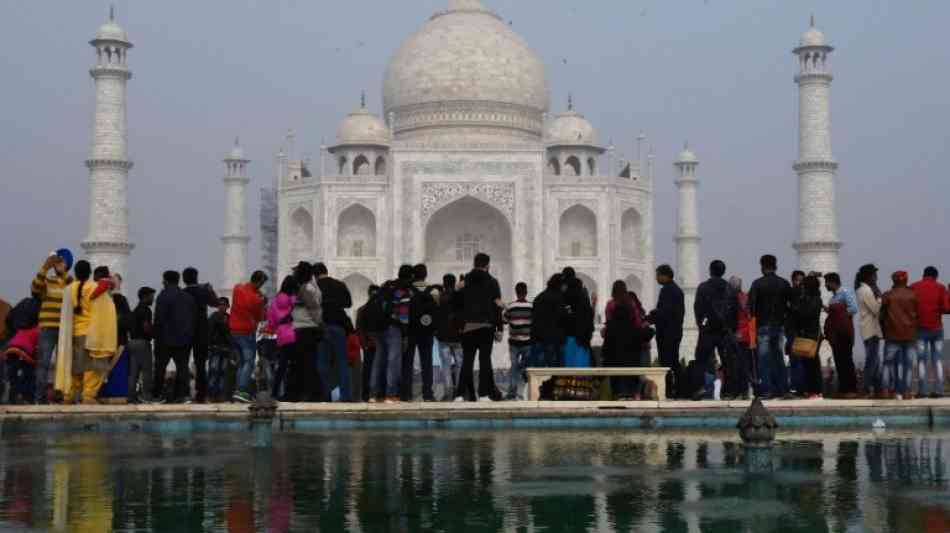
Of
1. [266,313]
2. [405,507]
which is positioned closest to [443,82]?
[266,313]

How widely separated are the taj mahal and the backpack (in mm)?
25202

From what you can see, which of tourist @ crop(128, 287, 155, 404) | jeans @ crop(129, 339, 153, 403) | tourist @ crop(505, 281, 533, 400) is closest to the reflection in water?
jeans @ crop(129, 339, 153, 403)

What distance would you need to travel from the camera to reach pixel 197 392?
11141 mm

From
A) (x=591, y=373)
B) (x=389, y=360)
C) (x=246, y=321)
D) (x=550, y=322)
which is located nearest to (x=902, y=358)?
(x=591, y=373)

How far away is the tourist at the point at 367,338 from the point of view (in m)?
10.6

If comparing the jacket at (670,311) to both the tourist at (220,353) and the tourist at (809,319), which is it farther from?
the tourist at (220,353)

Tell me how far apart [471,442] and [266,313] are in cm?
409

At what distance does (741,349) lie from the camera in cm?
1075

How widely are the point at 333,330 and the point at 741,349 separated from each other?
11.1ft

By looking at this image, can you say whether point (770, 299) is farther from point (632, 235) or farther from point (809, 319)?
point (632, 235)

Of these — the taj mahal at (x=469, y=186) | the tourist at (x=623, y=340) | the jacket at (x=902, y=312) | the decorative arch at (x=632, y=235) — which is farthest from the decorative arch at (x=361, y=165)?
the jacket at (x=902, y=312)

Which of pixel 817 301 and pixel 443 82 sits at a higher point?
pixel 443 82

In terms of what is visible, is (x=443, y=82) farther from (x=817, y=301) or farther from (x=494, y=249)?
(x=817, y=301)

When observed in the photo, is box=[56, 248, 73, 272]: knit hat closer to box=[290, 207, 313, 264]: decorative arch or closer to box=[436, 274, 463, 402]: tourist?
box=[436, 274, 463, 402]: tourist
